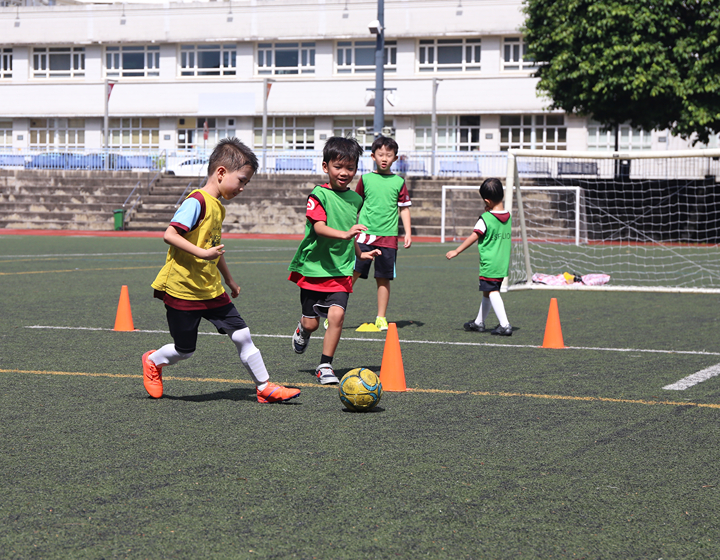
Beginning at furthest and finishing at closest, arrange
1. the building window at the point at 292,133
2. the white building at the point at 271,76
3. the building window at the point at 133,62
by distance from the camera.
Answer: the building window at the point at 133,62
the building window at the point at 292,133
the white building at the point at 271,76

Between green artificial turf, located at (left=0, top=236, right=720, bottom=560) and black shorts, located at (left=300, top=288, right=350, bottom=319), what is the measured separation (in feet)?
1.62

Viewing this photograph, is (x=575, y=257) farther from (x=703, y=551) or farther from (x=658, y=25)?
(x=703, y=551)

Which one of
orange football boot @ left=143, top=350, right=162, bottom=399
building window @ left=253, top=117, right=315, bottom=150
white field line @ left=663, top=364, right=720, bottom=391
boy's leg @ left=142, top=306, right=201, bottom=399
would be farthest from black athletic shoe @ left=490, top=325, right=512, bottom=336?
building window @ left=253, top=117, right=315, bottom=150

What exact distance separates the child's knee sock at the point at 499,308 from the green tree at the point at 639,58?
2315 centimetres

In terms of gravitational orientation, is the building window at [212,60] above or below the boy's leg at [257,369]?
above

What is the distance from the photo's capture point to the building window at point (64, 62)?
54719 mm

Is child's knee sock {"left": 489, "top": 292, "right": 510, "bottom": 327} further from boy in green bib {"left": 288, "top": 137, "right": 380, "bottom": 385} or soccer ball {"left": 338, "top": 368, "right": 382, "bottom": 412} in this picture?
soccer ball {"left": 338, "top": 368, "right": 382, "bottom": 412}

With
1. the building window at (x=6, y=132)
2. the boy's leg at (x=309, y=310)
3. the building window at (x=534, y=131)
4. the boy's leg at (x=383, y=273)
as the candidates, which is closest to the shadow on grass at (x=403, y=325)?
the boy's leg at (x=383, y=273)

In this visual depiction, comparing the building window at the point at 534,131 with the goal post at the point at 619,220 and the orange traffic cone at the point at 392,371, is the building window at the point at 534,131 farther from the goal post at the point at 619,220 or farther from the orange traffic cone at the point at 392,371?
the orange traffic cone at the point at 392,371

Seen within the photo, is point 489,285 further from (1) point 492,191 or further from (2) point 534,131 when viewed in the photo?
(2) point 534,131

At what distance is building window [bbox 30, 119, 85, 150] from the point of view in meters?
54.2

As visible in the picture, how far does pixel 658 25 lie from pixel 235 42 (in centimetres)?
2718

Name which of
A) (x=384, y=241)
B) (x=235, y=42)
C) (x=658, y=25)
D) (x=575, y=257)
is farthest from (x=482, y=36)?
(x=384, y=241)

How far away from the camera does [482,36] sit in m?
49.0
